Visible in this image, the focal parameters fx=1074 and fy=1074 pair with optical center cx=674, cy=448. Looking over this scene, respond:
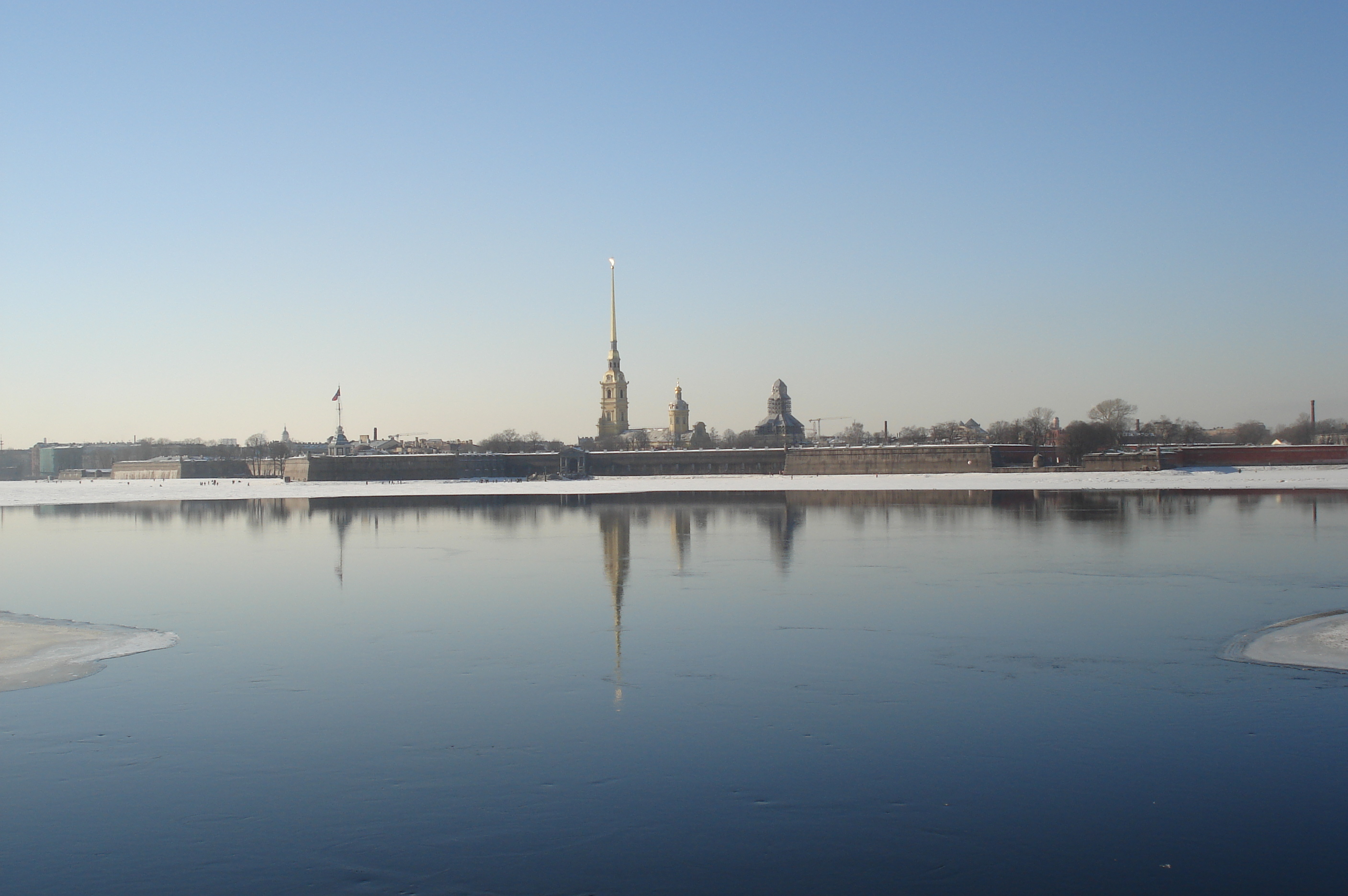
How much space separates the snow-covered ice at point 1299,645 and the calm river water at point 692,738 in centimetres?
40

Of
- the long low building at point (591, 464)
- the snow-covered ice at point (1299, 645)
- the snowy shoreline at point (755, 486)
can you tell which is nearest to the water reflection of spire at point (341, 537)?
the snow-covered ice at point (1299, 645)

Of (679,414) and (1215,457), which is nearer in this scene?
(1215,457)

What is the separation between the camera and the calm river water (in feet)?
19.7

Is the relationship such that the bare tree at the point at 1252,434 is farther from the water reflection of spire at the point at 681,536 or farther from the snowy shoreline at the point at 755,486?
the water reflection of spire at the point at 681,536

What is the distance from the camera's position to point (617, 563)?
20250 mm

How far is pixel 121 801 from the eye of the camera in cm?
705

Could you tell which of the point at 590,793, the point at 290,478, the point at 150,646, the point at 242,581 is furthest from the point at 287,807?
the point at 290,478

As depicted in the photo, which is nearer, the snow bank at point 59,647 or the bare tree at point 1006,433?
the snow bank at point 59,647

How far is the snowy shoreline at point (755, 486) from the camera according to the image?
50.3m

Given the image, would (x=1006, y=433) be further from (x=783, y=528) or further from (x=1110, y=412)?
(x=783, y=528)

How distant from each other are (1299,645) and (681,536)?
16.6m

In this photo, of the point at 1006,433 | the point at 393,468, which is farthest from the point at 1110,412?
the point at 393,468

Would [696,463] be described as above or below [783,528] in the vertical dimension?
above

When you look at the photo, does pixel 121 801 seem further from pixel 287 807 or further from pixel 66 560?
pixel 66 560
